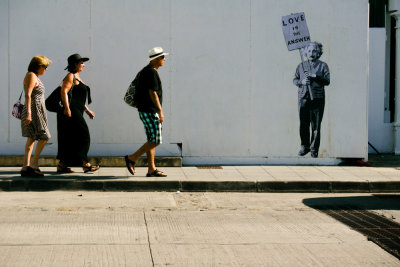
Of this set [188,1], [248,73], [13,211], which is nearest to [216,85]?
[248,73]

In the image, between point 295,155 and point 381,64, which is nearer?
point 295,155

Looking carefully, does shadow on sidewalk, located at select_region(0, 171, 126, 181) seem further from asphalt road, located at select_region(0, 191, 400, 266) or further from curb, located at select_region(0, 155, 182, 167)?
curb, located at select_region(0, 155, 182, 167)

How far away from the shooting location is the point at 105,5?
10531mm

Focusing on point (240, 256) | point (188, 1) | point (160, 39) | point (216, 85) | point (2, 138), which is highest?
point (188, 1)

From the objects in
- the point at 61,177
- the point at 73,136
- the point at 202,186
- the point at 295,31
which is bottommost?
the point at 202,186

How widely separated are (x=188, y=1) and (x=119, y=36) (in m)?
1.33

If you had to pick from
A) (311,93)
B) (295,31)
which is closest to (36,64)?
(295,31)

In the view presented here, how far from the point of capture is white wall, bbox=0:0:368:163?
10484mm

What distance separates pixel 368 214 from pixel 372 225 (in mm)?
679

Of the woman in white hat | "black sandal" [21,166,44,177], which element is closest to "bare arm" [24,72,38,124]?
"black sandal" [21,166,44,177]

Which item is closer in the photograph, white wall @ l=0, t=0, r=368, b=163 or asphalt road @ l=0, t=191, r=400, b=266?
asphalt road @ l=0, t=191, r=400, b=266

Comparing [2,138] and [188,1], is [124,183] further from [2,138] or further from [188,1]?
[188,1]

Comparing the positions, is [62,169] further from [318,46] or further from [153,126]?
[318,46]

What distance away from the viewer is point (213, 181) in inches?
351
